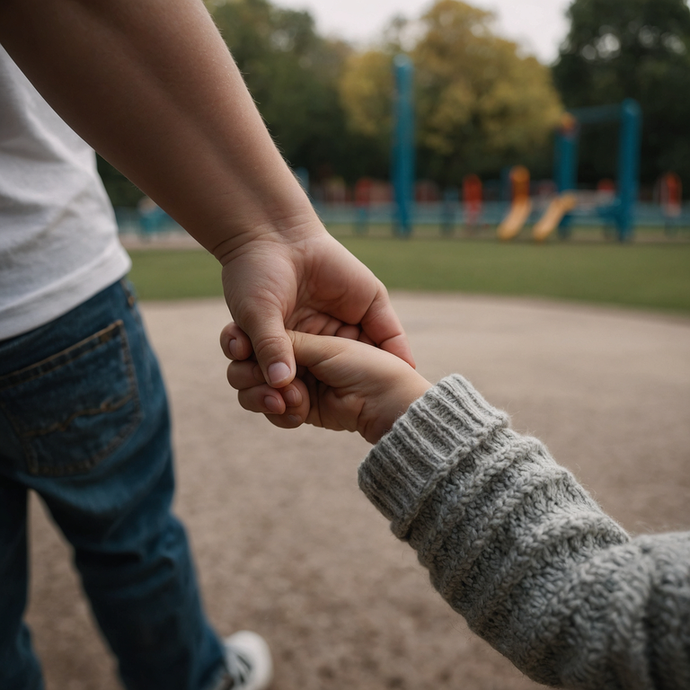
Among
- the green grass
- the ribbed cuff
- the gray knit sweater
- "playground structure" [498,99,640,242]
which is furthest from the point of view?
"playground structure" [498,99,640,242]

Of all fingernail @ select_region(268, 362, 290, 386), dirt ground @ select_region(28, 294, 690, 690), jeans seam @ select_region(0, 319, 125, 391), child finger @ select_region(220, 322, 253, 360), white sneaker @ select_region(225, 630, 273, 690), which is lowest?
dirt ground @ select_region(28, 294, 690, 690)

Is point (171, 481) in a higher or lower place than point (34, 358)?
lower

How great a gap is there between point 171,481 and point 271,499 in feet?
3.59

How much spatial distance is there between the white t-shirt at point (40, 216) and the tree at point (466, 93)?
90.3 ft

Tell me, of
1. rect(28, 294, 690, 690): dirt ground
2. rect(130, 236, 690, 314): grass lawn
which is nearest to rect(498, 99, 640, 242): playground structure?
rect(130, 236, 690, 314): grass lawn

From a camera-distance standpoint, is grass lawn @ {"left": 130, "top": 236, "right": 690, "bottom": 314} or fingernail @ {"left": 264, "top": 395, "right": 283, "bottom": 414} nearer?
fingernail @ {"left": 264, "top": 395, "right": 283, "bottom": 414}

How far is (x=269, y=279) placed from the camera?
0.85m

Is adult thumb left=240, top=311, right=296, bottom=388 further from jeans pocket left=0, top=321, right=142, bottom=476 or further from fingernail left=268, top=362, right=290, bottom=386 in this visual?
jeans pocket left=0, top=321, right=142, bottom=476

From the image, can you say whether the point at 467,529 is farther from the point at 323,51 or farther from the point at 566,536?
the point at 323,51

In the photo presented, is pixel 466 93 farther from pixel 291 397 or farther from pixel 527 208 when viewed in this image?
pixel 291 397

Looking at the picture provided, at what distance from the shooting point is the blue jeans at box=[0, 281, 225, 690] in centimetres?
100

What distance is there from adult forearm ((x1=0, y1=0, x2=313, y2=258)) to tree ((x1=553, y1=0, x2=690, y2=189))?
28803mm

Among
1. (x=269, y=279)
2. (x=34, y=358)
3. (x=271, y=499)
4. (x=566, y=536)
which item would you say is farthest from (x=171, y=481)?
(x=271, y=499)

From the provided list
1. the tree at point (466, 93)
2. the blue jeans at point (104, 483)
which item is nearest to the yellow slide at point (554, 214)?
the tree at point (466, 93)
